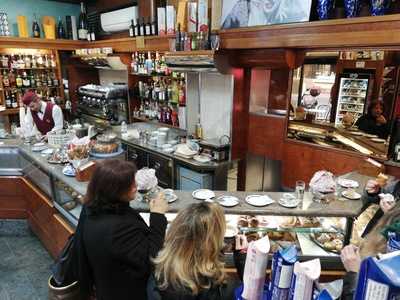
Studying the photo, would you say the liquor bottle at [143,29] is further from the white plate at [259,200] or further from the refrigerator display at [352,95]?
the white plate at [259,200]

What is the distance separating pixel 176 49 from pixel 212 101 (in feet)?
2.96

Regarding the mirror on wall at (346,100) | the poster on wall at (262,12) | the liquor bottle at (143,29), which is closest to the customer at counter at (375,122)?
the mirror on wall at (346,100)

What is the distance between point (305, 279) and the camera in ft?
3.43

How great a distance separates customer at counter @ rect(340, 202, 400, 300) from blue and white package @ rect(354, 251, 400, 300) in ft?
1.06

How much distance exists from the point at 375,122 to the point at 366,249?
2393 mm

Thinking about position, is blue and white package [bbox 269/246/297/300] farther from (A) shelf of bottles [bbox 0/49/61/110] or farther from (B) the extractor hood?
(A) shelf of bottles [bbox 0/49/61/110]

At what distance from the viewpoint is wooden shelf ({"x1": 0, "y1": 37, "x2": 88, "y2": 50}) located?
592 centimetres

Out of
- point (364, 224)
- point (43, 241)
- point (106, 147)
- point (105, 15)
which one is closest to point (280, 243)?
point (364, 224)

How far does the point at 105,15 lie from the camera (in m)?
6.04

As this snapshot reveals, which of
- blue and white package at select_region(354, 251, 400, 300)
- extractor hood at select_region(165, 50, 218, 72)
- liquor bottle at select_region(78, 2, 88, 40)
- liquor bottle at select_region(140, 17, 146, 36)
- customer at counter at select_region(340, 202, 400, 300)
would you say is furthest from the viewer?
liquor bottle at select_region(78, 2, 88, 40)

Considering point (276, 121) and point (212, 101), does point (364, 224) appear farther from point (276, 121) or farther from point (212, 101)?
point (212, 101)

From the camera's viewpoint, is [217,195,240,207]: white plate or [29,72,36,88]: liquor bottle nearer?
[217,195,240,207]: white plate

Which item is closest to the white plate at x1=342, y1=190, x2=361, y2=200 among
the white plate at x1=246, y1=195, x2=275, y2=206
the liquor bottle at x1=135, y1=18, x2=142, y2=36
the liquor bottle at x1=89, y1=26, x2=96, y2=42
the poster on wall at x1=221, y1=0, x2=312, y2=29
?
the white plate at x1=246, y1=195, x2=275, y2=206

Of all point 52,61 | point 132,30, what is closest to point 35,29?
point 52,61
